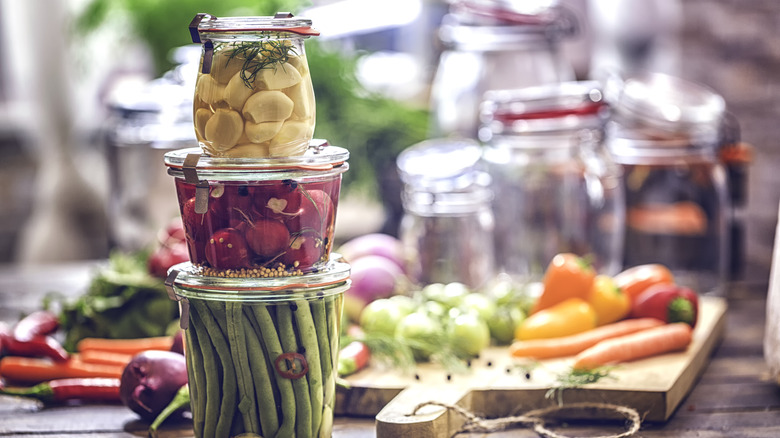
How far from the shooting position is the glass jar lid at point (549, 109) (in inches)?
56.8

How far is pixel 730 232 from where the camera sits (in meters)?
1.72

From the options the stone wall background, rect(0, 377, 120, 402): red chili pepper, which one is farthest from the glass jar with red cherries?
the stone wall background

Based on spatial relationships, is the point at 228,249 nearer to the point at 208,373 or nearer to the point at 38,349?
the point at 208,373

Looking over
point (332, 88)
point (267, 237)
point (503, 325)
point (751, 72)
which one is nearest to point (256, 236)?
point (267, 237)

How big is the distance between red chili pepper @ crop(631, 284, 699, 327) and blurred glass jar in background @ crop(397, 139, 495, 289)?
269 millimetres

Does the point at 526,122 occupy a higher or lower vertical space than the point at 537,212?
higher

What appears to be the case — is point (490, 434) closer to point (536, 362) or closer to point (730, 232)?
point (536, 362)

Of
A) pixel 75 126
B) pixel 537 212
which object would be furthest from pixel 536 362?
pixel 75 126

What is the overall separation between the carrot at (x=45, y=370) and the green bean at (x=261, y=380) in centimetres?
43

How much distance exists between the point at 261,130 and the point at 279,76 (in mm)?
56

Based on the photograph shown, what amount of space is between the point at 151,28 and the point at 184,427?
1.40m

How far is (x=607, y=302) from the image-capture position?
1.34 meters

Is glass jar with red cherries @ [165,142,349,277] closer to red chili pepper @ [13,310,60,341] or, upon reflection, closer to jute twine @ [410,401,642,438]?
jute twine @ [410,401,642,438]

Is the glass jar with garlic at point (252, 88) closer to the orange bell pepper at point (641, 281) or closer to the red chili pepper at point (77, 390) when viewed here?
the red chili pepper at point (77, 390)
